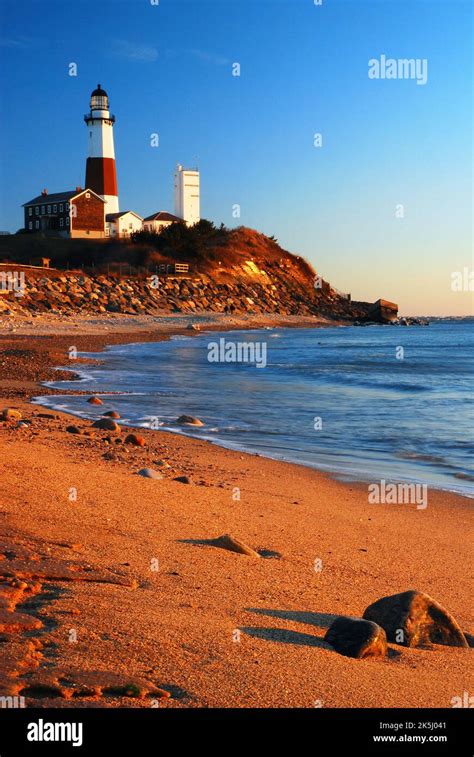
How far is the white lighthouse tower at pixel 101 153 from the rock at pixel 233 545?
222ft

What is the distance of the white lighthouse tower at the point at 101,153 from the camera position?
68.7 metres

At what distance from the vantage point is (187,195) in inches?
3164

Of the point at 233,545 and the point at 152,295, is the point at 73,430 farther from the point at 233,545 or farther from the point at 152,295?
the point at 152,295

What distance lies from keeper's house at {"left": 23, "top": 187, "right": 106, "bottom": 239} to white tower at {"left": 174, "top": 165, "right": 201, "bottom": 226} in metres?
12.5

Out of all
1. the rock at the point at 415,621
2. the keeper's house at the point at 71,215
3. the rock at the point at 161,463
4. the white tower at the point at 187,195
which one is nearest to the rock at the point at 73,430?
the rock at the point at 161,463

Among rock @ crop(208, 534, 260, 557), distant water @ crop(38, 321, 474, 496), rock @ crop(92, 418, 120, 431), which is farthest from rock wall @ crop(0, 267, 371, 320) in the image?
rock @ crop(208, 534, 260, 557)

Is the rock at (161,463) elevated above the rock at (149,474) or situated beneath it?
situated beneath

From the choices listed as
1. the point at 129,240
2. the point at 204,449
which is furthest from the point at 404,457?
the point at 129,240

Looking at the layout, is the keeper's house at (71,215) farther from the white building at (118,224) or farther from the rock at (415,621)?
the rock at (415,621)

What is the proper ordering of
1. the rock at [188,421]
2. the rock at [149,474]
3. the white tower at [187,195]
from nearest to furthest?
the rock at [149,474], the rock at [188,421], the white tower at [187,195]

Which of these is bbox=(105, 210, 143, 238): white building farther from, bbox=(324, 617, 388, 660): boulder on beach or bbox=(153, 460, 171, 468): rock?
bbox=(324, 617, 388, 660): boulder on beach

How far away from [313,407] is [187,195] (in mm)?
66186
